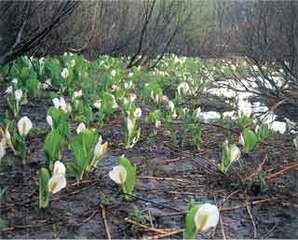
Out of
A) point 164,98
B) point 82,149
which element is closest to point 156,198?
point 82,149

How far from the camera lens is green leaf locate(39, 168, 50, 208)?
1649 mm

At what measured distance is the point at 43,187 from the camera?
1.67 m

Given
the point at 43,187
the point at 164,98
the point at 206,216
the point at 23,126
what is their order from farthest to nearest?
the point at 164,98 < the point at 23,126 < the point at 43,187 < the point at 206,216

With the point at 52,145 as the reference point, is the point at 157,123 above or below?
below

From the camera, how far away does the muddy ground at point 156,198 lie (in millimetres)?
1655

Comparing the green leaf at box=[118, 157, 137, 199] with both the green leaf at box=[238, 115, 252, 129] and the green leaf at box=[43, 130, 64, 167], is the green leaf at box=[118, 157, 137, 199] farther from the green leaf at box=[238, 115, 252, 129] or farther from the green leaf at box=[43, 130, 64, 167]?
the green leaf at box=[238, 115, 252, 129]

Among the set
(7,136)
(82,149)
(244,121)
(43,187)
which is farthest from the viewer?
(244,121)

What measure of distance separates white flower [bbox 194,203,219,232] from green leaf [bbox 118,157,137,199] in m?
0.44

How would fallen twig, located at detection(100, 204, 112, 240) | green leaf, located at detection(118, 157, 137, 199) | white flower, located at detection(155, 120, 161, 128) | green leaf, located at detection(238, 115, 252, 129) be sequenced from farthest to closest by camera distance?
green leaf, located at detection(238, 115, 252, 129)
white flower, located at detection(155, 120, 161, 128)
green leaf, located at detection(118, 157, 137, 199)
fallen twig, located at detection(100, 204, 112, 240)

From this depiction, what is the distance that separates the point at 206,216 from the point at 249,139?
3.89ft

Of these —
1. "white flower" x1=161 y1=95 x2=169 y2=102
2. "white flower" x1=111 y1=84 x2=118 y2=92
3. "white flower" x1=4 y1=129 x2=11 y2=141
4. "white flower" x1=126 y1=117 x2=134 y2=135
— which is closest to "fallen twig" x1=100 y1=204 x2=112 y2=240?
"white flower" x1=4 y1=129 x2=11 y2=141

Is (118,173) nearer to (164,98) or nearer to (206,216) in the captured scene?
(206,216)

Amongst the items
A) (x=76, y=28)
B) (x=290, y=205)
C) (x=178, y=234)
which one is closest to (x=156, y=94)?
(x=290, y=205)

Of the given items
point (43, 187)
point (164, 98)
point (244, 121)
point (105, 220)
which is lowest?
point (164, 98)
